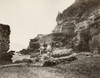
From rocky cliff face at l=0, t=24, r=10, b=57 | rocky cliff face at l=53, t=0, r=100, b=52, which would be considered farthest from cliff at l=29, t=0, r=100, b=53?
rocky cliff face at l=0, t=24, r=10, b=57

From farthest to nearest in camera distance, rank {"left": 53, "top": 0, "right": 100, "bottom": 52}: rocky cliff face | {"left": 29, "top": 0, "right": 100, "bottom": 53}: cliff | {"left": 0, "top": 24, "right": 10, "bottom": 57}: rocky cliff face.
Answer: {"left": 29, "top": 0, "right": 100, "bottom": 53}: cliff → {"left": 53, "top": 0, "right": 100, "bottom": 52}: rocky cliff face → {"left": 0, "top": 24, "right": 10, "bottom": 57}: rocky cliff face

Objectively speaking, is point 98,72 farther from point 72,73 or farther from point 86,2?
point 86,2

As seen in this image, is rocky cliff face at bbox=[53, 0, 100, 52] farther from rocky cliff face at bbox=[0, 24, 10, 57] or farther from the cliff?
rocky cliff face at bbox=[0, 24, 10, 57]

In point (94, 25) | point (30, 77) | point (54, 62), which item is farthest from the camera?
point (94, 25)

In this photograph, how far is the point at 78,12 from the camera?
62625 millimetres

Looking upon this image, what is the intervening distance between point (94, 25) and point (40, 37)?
3101 cm

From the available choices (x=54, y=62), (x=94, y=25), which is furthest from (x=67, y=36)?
(x=54, y=62)

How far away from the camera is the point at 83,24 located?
174ft

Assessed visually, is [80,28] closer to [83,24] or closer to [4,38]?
[83,24]

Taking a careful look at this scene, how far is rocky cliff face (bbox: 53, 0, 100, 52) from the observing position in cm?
4548

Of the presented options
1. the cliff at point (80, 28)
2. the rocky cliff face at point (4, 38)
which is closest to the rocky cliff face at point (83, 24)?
the cliff at point (80, 28)

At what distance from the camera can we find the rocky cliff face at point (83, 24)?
45.5 m

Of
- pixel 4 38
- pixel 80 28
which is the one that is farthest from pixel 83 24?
pixel 4 38

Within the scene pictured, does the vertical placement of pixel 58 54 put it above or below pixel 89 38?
below
